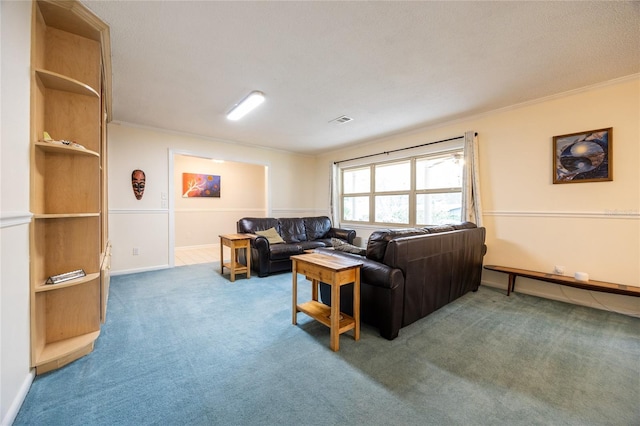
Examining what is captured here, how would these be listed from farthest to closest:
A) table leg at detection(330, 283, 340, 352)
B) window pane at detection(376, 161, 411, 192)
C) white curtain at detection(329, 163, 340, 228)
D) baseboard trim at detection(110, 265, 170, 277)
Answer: white curtain at detection(329, 163, 340, 228)
window pane at detection(376, 161, 411, 192)
baseboard trim at detection(110, 265, 170, 277)
table leg at detection(330, 283, 340, 352)

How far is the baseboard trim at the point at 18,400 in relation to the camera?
1.21 m

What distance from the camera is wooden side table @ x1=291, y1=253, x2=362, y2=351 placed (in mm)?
1922

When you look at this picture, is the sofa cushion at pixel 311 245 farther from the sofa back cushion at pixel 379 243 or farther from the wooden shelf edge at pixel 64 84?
the wooden shelf edge at pixel 64 84

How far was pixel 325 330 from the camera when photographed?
7.32ft

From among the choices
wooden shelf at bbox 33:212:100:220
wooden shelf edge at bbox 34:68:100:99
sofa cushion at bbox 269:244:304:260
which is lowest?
Answer: sofa cushion at bbox 269:244:304:260

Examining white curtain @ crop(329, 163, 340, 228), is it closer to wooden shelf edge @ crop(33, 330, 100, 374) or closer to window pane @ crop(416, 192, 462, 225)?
window pane @ crop(416, 192, 462, 225)

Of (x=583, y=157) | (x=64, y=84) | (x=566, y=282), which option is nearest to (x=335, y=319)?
(x=64, y=84)

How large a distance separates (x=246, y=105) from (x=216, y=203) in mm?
4373

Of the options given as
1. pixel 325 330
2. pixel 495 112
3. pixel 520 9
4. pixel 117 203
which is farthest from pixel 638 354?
pixel 117 203

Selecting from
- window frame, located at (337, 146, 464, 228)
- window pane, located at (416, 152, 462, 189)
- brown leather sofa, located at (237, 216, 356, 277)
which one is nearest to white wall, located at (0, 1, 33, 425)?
brown leather sofa, located at (237, 216, 356, 277)

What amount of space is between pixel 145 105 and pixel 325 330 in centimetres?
364

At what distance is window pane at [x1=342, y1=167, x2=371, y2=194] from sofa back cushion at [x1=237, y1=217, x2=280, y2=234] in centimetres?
212

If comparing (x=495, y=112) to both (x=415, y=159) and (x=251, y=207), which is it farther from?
(x=251, y=207)

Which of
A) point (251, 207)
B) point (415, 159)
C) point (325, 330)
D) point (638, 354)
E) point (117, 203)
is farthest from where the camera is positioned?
point (251, 207)
